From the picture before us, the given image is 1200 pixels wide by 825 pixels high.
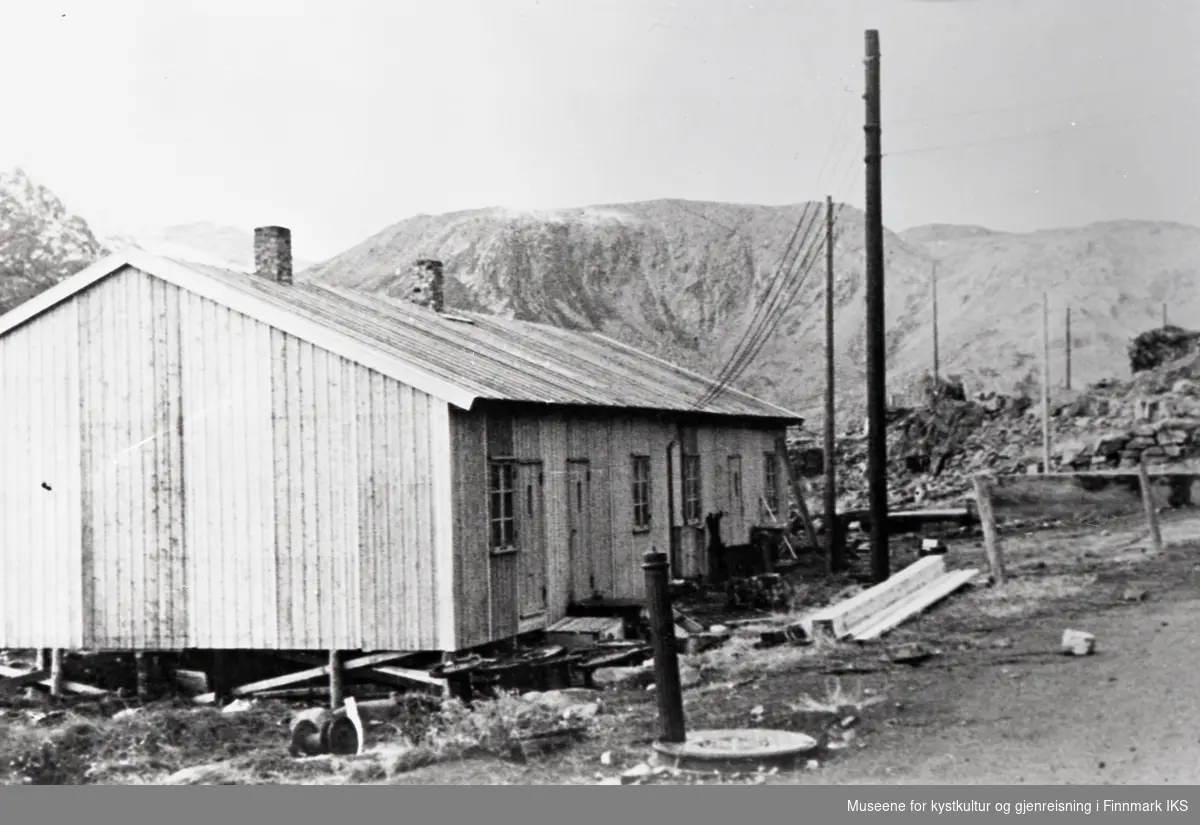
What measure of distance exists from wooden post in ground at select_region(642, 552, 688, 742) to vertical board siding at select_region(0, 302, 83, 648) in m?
8.06

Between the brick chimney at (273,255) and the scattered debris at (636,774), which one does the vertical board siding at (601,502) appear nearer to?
the brick chimney at (273,255)

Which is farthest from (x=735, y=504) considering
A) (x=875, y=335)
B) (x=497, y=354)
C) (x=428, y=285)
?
(x=497, y=354)

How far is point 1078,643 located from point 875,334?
5719mm

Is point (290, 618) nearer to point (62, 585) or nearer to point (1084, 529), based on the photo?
point (62, 585)

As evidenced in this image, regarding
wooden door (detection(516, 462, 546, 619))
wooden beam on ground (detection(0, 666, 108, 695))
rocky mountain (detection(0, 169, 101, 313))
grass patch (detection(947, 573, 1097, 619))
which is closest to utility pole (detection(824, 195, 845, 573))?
grass patch (detection(947, 573, 1097, 619))

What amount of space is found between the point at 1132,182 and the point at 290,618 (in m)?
9.75

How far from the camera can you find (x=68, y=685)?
1480 cm

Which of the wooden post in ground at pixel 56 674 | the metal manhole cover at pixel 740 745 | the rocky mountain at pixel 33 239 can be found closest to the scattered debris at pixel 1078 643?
the metal manhole cover at pixel 740 745

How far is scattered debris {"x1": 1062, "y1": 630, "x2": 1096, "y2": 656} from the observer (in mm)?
11508

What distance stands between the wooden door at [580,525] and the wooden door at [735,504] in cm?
614

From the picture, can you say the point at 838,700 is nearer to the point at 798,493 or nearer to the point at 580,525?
the point at 580,525

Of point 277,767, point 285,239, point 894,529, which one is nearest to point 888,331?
point 894,529

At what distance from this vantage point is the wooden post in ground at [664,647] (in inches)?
359

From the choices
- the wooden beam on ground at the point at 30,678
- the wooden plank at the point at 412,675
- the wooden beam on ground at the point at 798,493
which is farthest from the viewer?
the wooden beam on ground at the point at 798,493
